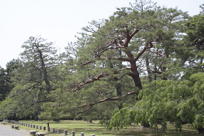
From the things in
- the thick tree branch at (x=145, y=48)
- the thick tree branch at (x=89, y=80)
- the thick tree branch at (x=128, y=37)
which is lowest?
the thick tree branch at (x=89, y=80)

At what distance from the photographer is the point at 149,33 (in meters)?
24.6

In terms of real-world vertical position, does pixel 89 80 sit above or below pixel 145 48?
below

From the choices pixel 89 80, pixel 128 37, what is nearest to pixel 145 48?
pixel 128 37

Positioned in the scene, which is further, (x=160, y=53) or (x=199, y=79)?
(x=160, y=53)

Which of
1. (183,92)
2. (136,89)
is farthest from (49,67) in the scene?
(183,92)

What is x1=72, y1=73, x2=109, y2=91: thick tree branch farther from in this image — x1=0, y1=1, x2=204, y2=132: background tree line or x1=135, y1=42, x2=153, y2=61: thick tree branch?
x1=135, y1=42, x2=153, y2=61: thick tree branch

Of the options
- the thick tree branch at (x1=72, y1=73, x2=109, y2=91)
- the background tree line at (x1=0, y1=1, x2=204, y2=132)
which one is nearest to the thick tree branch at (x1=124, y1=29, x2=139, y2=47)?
the background tree line at (x1=0, y1=1, x2=204, y2=132)

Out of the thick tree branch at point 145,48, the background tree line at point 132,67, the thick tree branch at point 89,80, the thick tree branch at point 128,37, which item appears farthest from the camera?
the thick tree branch at point 89,80

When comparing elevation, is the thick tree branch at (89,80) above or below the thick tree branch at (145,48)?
below

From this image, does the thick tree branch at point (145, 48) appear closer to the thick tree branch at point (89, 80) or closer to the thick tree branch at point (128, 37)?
the thick tree branch at point (128, 37)

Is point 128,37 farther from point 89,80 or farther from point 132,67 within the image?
point 89,80

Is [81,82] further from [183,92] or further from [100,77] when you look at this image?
[183,92]

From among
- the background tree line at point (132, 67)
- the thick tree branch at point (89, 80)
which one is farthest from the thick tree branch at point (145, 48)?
the thick tree branch at point (89, 80)

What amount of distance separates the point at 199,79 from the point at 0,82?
227ft
